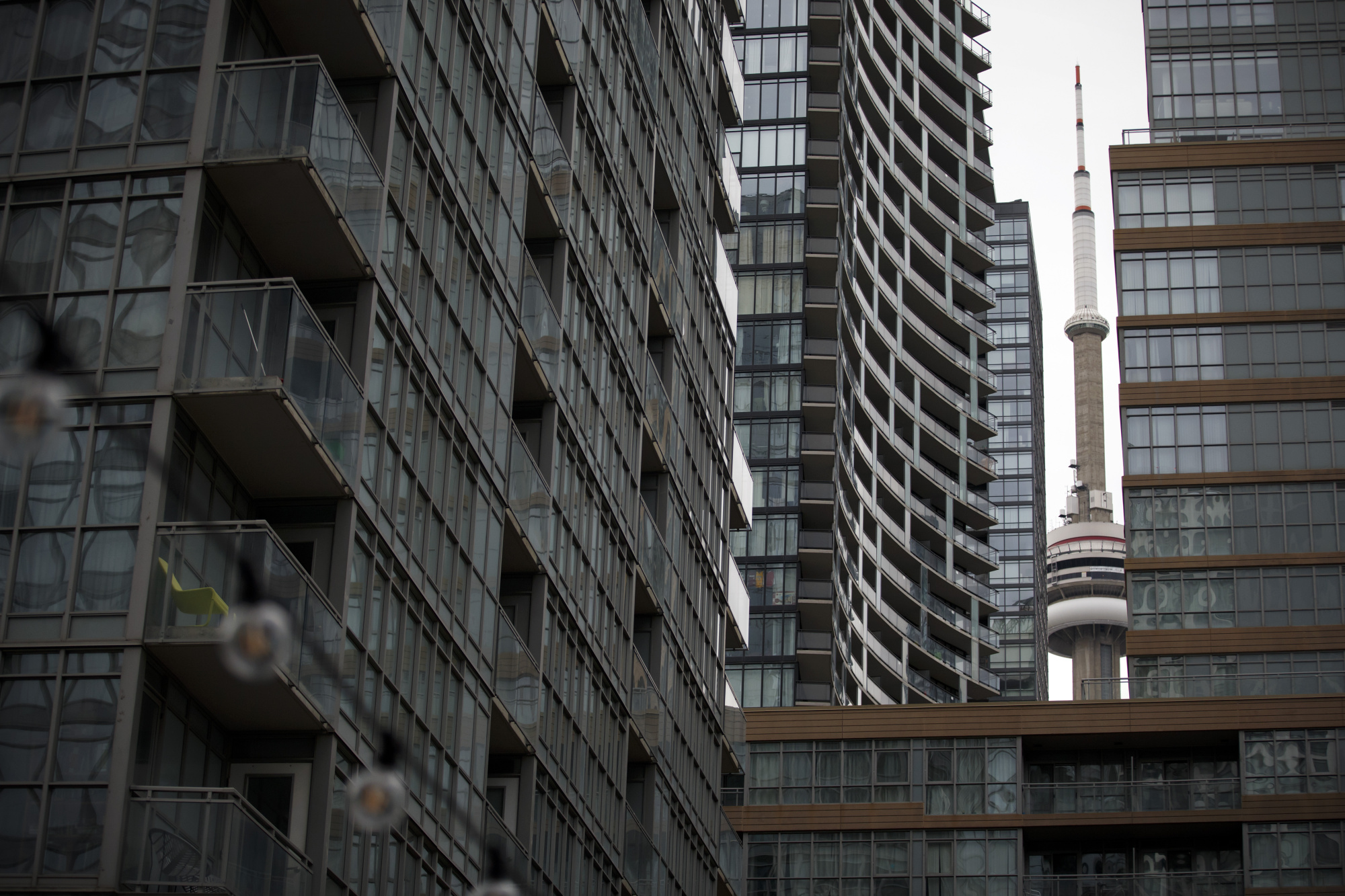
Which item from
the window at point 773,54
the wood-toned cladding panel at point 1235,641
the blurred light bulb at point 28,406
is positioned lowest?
the blurred light bulb at point 28,406

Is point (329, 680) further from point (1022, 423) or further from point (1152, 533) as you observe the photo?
point (1022, 423)

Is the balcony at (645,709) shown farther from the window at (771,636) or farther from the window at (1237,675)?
the window at (771,636)

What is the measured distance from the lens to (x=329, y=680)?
1077 inches

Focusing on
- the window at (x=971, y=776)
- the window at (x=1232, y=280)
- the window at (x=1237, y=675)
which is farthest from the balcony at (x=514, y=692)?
the window at (x=1232, y=280)

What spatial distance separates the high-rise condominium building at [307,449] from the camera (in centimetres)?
2408

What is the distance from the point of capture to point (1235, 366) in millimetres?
86562

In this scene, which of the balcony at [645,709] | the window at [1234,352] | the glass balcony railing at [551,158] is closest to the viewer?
the glass balcony railing at [551,158]

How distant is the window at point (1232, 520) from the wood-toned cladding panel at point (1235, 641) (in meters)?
3.31

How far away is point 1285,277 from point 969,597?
49.4 metres

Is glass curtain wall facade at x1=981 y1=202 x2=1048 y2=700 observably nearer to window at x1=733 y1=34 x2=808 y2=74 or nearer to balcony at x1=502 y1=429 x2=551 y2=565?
window at x1=733 y1=34 x2=808 y2=74

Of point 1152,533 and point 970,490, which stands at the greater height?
point 970,490

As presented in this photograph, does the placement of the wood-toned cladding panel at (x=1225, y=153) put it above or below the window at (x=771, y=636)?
above

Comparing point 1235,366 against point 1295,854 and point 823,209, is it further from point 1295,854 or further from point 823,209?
point 823,209

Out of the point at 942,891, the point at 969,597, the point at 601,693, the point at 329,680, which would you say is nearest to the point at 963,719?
the point at 942,891
